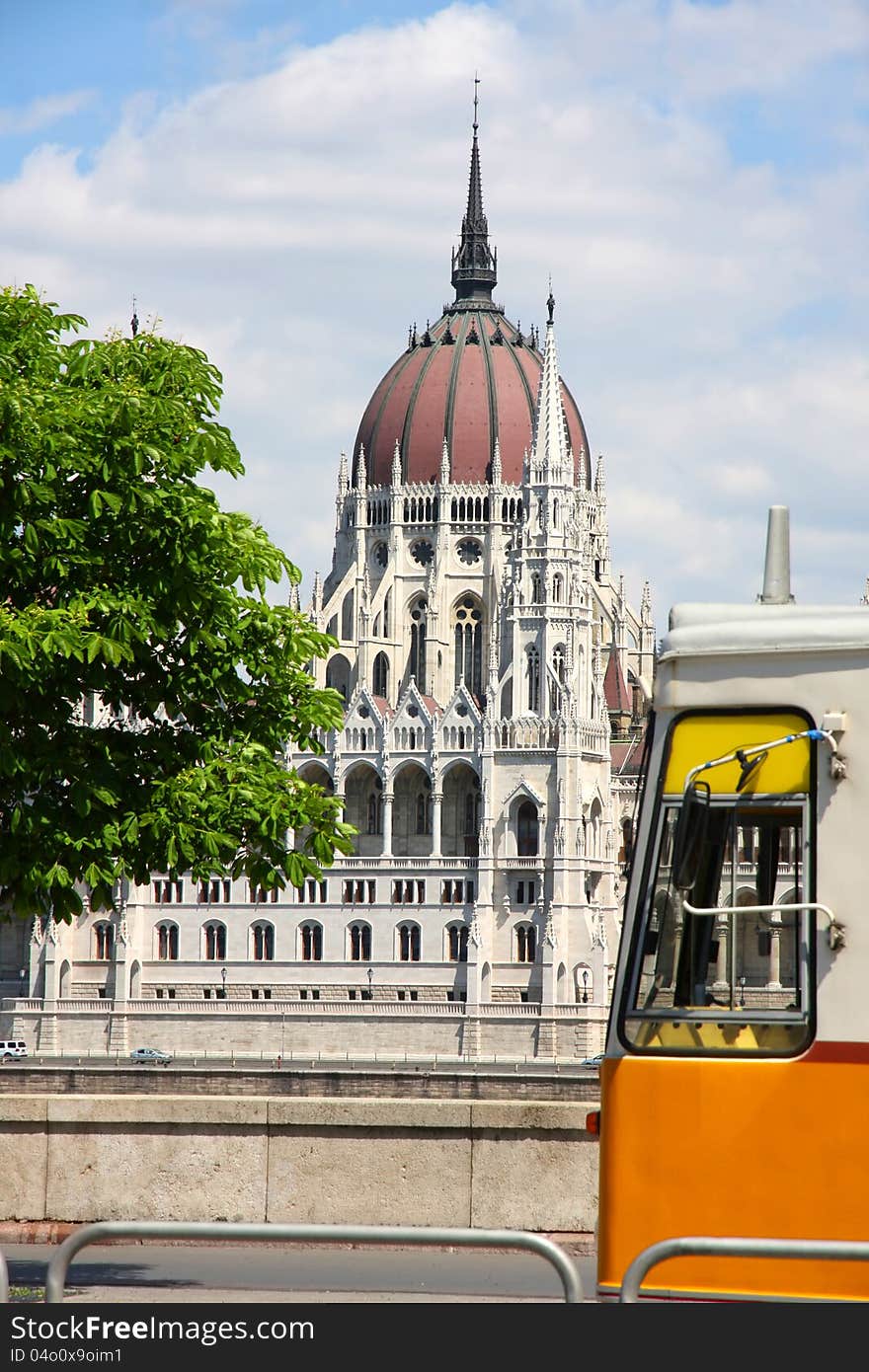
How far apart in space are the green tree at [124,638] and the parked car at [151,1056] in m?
75.3

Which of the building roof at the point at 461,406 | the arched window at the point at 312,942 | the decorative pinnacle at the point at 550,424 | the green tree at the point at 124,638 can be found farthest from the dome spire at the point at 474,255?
the green tree at the point at 124,638

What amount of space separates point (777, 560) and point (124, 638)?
679 cm

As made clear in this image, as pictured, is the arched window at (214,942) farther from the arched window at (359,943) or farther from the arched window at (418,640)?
the arched window at (418,640)

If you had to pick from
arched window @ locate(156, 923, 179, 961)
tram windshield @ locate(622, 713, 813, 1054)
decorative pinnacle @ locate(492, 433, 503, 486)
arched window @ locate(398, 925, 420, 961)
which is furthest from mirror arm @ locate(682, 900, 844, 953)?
decorative pinnacle @ locate(492, 433, 503, 486)

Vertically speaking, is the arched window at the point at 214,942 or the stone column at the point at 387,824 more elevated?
the stone column at the point at 387,824

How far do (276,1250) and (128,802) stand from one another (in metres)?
3.62

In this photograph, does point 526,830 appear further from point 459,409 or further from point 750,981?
point 750,981

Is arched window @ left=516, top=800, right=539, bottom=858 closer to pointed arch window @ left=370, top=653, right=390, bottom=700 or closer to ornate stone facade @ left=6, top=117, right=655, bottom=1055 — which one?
ornate stone facade @ left=6, top=117, right=655, bottom=1055

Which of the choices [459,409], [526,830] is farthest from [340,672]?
[526,830]

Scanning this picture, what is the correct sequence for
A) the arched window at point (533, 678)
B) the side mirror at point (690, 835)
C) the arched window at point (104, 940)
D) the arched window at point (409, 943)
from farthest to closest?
the arched window at point (533, 678), the arched window at point (104, 940), the arched window at point (409, 943), the side mirror at point (690, 835)

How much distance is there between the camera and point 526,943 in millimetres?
109438

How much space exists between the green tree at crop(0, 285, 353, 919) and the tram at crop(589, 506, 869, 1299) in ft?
22.8

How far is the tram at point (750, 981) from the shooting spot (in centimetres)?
986

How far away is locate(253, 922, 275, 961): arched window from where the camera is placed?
112 meters
